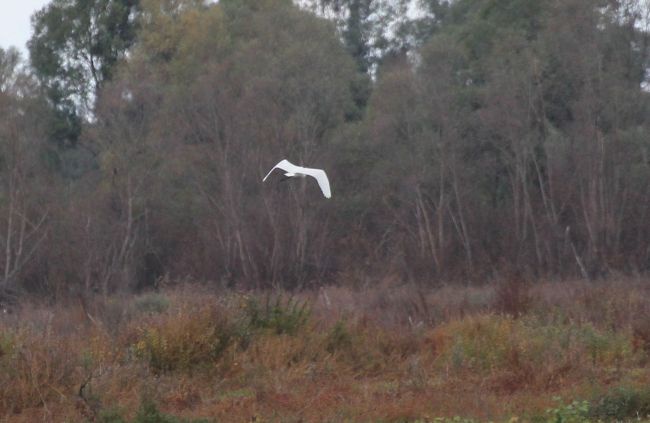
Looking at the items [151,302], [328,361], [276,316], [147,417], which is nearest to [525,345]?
[328,361]

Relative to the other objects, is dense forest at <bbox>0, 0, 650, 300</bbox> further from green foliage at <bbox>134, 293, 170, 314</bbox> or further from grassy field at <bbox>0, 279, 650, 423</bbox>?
grassy field at <bbox>0, 279, 650, 423</bbox>

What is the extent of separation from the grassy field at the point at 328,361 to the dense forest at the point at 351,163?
1693 cm

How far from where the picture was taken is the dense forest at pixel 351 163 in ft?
136

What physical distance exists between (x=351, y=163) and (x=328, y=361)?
27.2 meters

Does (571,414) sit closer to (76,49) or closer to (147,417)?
(147,417)

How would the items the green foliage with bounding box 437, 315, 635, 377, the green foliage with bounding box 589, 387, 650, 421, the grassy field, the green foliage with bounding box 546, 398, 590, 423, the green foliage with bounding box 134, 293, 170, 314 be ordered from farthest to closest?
the green foliage with bounding box 134, 293, 170, 314, the green foliage with bounding box 437, 315, 635, 377, the grassy field, the green foliage with bounding box 589, 387, 650, 421, the green foliage with bounding box 546, 398, 590, 423

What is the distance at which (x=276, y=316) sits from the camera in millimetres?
20453

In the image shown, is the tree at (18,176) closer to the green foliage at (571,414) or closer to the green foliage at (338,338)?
the green foliage at (338,338)

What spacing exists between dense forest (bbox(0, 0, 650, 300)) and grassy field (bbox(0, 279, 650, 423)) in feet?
55.5

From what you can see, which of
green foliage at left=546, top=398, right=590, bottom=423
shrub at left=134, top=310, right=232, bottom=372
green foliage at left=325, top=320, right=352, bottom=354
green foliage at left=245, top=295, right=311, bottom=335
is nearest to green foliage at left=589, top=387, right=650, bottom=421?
green foliage at left=546, top=398, right=590, bottom=423

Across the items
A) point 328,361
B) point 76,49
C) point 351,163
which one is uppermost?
point 76,49

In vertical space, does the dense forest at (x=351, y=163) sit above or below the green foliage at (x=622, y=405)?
above

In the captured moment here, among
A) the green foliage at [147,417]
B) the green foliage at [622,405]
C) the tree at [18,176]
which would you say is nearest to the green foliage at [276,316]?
the green foliage at [147,417]

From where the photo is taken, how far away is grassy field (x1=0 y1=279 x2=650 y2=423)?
14.2m
